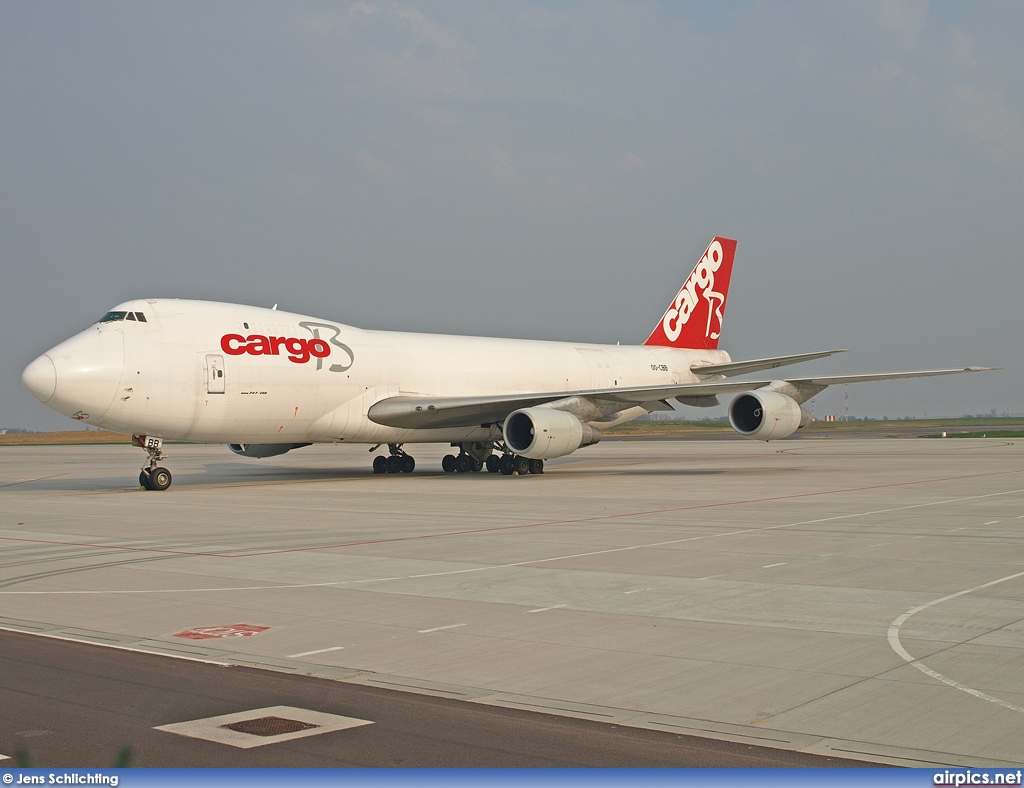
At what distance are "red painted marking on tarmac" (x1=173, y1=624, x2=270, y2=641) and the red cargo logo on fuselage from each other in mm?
15974

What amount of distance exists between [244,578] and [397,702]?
5356 millimetres

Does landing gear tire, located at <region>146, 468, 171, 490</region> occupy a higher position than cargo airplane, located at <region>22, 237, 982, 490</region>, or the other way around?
cargo airplane, located at <region>22, 237, 982, 490</region>

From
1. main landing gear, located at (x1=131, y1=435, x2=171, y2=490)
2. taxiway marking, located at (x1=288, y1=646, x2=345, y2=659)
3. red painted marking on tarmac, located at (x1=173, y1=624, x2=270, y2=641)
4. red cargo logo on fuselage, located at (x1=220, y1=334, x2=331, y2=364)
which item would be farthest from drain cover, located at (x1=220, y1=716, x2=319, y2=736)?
main landing gear, located at (x1=131, y1=435, x2=171, y2=490)

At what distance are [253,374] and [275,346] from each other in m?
1.06

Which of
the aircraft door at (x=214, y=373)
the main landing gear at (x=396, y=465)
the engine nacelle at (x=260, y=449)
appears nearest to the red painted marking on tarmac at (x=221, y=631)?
the aircraft door at (x=214, y=373)

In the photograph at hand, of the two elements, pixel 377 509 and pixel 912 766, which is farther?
pixel 377 509

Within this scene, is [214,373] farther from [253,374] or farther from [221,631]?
[221,631]

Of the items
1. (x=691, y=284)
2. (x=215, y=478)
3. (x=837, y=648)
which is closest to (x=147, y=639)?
(x=837, y=648)

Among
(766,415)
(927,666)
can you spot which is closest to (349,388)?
(766,415)

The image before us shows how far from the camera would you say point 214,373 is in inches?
912

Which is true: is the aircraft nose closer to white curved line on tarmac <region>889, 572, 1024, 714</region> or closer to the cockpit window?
the cockpit window

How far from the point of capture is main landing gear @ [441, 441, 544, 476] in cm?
2894

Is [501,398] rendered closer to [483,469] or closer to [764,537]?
[483,469]

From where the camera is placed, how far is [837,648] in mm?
7363
